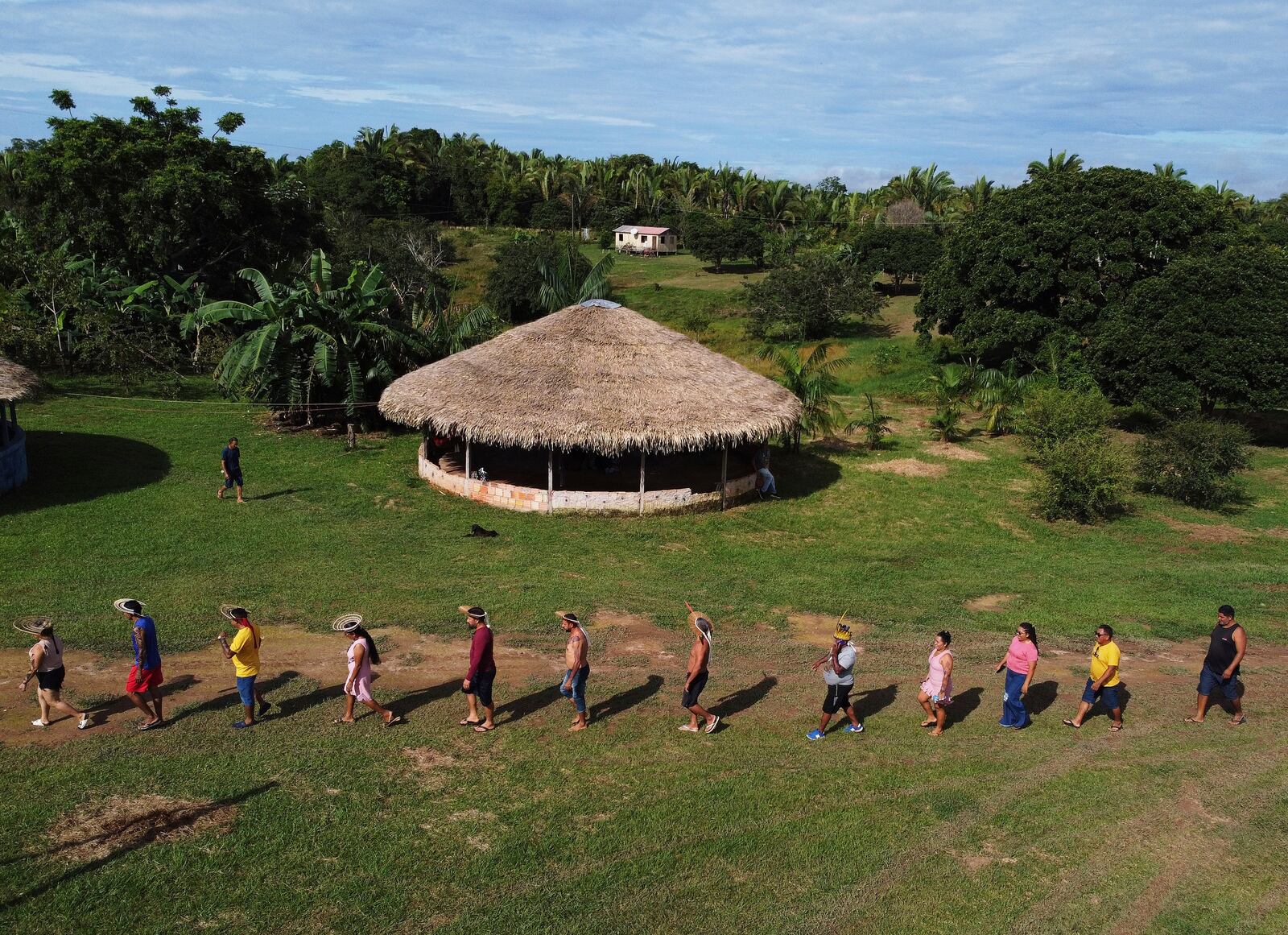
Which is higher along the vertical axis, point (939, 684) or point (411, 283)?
point (411, 283)

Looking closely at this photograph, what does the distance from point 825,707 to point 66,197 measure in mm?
34542

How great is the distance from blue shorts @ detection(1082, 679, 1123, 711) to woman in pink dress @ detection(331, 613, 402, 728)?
7453mm

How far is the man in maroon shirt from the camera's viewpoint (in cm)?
966

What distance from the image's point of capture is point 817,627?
1409 centimetres

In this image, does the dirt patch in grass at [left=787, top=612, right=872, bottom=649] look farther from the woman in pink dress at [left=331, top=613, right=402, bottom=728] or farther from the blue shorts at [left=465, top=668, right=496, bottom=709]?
the woman in pink dress at [left=331, top=613, right=402, bottom=728]

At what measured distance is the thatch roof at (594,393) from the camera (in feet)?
63.2

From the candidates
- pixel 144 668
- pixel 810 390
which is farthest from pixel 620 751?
pixel 810 390

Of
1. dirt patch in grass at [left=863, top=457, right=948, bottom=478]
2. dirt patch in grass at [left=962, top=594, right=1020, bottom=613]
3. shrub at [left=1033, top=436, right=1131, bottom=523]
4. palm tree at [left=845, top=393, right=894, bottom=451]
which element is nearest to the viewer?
dirt patch in grass at [left=962, top=594, right=1020, bottom=613]

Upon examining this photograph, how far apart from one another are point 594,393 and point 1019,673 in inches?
463

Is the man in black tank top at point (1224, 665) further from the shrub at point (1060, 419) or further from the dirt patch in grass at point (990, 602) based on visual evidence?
the shrub at point (1060, 419)

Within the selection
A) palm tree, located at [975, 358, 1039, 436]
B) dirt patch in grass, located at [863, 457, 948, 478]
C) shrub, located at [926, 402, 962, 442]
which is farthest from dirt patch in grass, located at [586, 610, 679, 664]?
palm tree, located at [975, 358, 1039, 436]

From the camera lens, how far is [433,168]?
250 feet

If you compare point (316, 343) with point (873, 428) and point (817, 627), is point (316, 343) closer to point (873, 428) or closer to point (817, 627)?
point (873, 428)

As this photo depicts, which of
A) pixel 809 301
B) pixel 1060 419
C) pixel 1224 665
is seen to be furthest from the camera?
pixel 809 301
